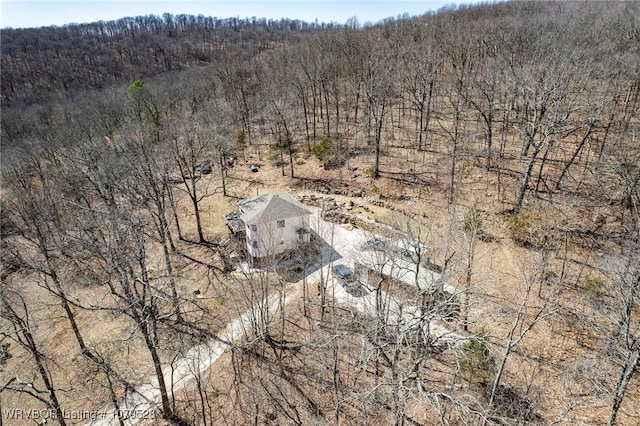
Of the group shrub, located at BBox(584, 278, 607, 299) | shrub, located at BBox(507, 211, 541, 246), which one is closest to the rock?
shrub, located at BBox(507, 211, 541, 246)

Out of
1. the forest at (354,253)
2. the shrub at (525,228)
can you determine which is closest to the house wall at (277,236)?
the forest at (354,253)

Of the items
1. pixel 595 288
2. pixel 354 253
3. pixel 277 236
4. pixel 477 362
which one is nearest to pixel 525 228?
pixel 595 288

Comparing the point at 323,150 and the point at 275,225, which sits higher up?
the point at 323,150

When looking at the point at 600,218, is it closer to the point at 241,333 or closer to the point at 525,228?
the point at 525,228

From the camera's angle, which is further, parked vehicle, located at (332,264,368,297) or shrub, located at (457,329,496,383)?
parked vehicle, located at (332,264,368,297)

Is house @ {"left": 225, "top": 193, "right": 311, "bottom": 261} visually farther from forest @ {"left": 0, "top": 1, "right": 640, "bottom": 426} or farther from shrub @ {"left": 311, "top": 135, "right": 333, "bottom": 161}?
shrub @ {"left": 311, "top": 135, "right": 333, "bottom": 161}

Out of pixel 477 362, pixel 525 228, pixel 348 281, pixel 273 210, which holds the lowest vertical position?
pixel 348 281

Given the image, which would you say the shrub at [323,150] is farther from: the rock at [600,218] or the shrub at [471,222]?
the rock at [600,218]
